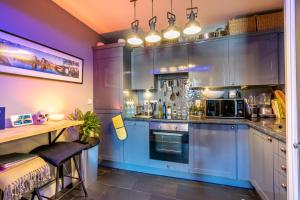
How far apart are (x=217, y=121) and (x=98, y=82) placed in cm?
217

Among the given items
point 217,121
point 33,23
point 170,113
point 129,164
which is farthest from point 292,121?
point 33,23

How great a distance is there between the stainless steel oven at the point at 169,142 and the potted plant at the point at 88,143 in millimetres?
887

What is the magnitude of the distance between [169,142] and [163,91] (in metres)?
1.04

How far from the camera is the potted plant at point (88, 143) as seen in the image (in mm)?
2186

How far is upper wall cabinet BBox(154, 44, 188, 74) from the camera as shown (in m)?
2.63

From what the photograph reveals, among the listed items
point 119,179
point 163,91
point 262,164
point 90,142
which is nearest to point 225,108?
point 262,164

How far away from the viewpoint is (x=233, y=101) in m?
2.39

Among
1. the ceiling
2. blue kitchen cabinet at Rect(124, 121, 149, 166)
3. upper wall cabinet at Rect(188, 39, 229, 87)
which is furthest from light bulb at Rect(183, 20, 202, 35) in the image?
blue kitchen cabinet at Rect(124, 121, 149, 166)

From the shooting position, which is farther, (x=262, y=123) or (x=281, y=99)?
(x=281, y=99)

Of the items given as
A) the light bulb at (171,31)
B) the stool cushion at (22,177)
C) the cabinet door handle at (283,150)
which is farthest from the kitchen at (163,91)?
the stool cushion at (22,177)

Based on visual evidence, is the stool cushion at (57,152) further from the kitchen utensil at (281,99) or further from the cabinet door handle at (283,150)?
the kitchen utensil at (281,99)

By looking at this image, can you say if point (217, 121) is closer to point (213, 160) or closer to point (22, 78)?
point (213, 160)

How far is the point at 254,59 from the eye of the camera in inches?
90.0

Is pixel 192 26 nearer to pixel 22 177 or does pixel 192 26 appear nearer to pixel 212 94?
pixel 212 94
